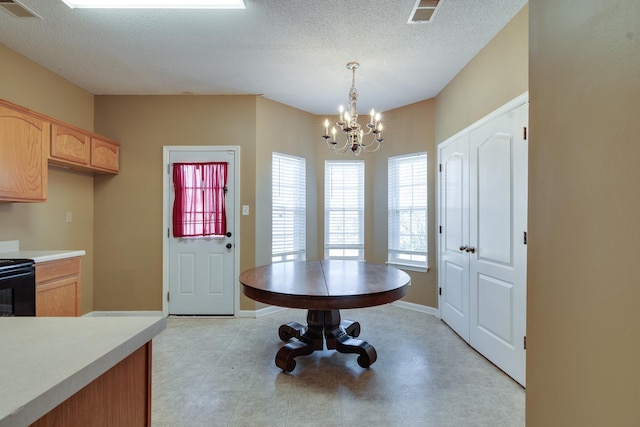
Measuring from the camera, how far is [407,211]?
438 centimetres

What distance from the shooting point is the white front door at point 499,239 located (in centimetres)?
241

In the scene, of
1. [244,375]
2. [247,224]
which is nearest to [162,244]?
→ [247,224]

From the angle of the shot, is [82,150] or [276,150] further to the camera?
[276,150]

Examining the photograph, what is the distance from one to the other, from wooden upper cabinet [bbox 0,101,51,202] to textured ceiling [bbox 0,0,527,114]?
0.70 meters

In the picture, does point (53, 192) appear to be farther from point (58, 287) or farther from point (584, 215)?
point (584, 215)

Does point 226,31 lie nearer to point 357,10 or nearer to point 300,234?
point 357,10

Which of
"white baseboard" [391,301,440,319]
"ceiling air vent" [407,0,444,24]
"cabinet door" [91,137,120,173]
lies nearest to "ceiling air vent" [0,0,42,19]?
"cabinet door" [91,137,120,173]

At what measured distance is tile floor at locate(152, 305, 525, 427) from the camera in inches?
78.8

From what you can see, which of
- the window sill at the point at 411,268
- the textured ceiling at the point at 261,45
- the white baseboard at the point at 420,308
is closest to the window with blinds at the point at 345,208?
the window sill at the point at 411,268

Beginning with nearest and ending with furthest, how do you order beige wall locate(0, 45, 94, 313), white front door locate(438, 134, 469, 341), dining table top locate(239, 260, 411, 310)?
1. dining table top locate(239, 260, 411, 310)
2. beige wall locate(0, 45, 94, 313)
3. white front door locate(438, 134, 469, 341)

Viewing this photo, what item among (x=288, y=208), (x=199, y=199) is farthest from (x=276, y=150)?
(x=199, y=199)

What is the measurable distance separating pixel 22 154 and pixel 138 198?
1.34m

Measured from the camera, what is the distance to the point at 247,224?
3.96 m

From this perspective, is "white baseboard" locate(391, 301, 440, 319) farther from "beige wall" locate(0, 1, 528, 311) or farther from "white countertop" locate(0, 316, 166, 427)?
"white countertop" locate(0, 316, 166, 427)
